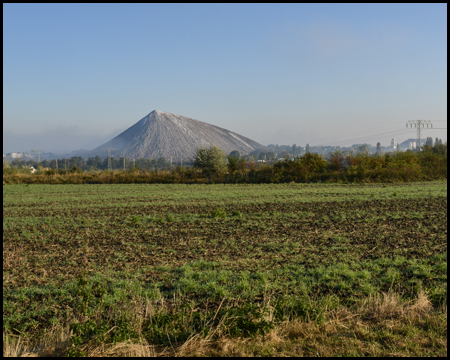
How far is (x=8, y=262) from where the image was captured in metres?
8.92

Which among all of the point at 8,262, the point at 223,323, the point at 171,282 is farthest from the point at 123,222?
the point at 223,323

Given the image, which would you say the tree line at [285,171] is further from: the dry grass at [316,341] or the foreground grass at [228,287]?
the dry grass at [316,341]

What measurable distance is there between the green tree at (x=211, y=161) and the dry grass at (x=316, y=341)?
44.6m

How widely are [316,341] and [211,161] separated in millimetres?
46080

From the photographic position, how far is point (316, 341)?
15.3 ft

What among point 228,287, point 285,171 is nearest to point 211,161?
point 285,171

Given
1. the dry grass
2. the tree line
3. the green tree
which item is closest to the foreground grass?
the dry grass

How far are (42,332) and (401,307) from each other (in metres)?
5.27

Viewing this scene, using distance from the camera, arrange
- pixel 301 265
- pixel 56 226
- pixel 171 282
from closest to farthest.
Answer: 1. pixel 171 282
2. pixel 301 265
3. pixel 56 226

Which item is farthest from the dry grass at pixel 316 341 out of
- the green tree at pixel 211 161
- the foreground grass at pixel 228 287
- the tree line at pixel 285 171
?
the green tree at pixel 211 161

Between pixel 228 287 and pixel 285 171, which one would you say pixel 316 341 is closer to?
pixel 228 287

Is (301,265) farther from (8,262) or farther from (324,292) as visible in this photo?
(8,262)

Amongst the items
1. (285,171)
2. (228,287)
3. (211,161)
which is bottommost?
(228,287)

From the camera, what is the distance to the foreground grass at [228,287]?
4570 millimetres
